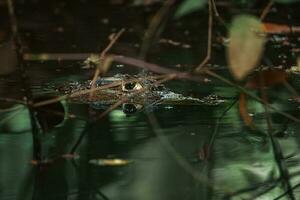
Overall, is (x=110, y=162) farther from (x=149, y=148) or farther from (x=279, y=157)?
(x=279, y=157)

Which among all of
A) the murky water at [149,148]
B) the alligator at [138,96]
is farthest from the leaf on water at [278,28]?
the alligator at [138,96]

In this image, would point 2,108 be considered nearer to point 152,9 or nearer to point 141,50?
point 141,50

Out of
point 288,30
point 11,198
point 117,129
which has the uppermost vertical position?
point 288,30

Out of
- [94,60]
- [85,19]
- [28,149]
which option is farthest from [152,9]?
[28,149]

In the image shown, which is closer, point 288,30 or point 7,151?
point 7,151

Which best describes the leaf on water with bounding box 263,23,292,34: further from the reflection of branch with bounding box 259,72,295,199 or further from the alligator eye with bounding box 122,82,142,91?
the reflection of branch with bounding box 259,72,295,199

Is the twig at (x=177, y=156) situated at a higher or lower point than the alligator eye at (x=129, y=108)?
lower

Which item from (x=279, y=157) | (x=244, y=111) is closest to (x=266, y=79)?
(x=244, y=111)

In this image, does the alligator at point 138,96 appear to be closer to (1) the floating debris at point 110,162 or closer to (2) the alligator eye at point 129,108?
(2) the alligator eye at point 129,108
